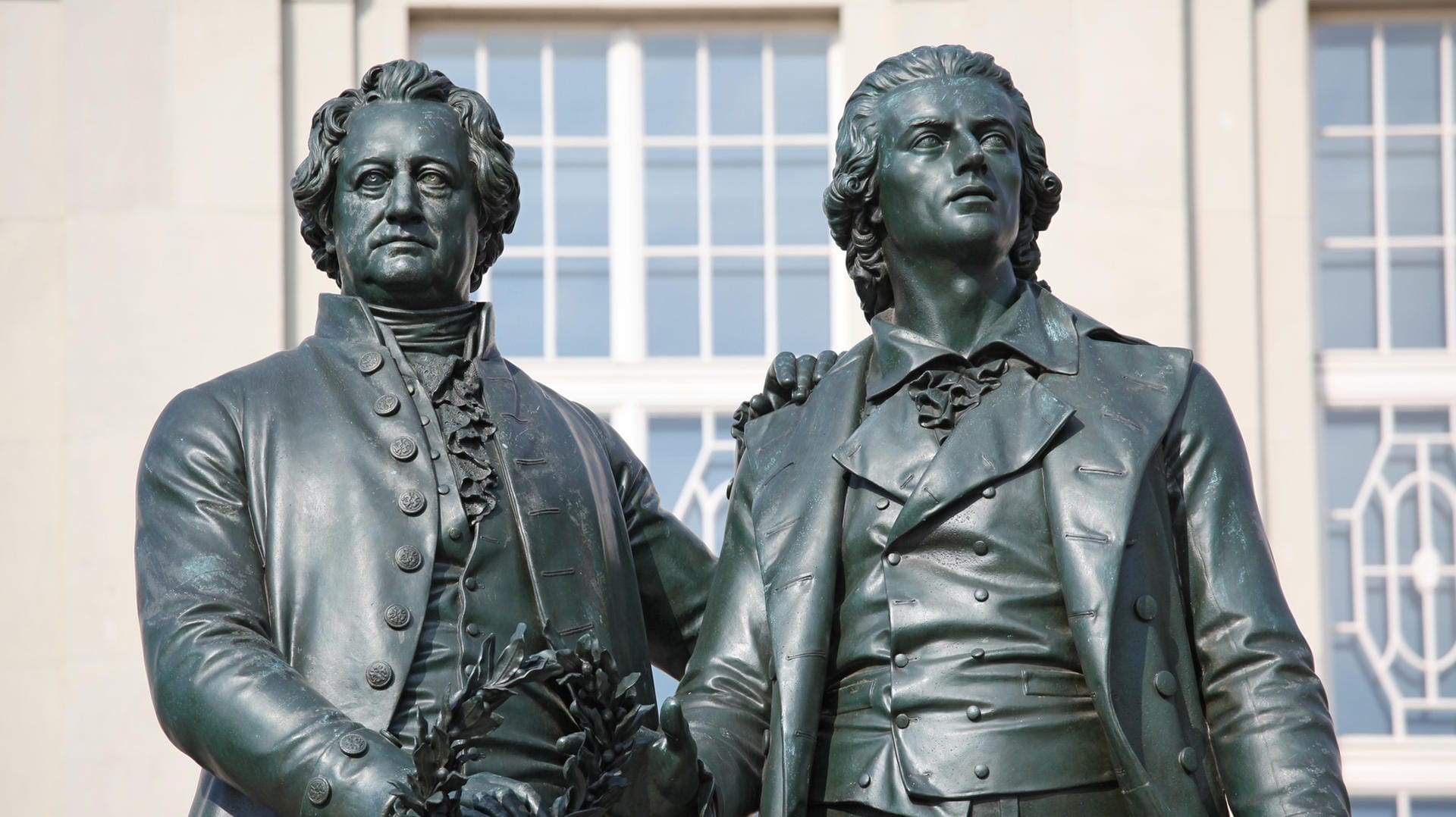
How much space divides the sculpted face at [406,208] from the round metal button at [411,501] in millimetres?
549

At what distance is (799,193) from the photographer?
1513 cm

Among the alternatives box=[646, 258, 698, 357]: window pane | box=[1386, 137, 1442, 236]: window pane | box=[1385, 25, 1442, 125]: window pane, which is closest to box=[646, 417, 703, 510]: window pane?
box=[646, 258, 698, 357]: window pane

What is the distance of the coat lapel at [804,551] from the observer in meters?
7.38

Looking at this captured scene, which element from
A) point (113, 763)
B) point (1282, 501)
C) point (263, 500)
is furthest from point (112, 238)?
point (263, 500)

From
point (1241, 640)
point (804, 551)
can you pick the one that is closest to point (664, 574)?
point (804, 551)

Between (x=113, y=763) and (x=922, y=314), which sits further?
(x=113, y=763)

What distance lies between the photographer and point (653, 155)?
49.7ft

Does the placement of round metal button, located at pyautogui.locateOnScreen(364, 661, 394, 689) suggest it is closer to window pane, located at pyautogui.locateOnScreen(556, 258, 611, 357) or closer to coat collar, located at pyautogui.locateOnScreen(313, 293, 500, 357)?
coat collar, located at pyautogui.locateOnScreen(313, 293, 500, 357)

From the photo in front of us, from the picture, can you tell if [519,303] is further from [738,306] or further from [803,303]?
[803,303]

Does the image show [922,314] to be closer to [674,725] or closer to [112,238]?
[674,725]

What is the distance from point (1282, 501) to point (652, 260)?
2952mm

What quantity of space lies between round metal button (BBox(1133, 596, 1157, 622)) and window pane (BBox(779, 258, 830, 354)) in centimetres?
773

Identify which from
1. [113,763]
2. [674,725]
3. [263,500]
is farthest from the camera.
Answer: [113,763]

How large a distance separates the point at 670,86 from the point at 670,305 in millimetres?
982
